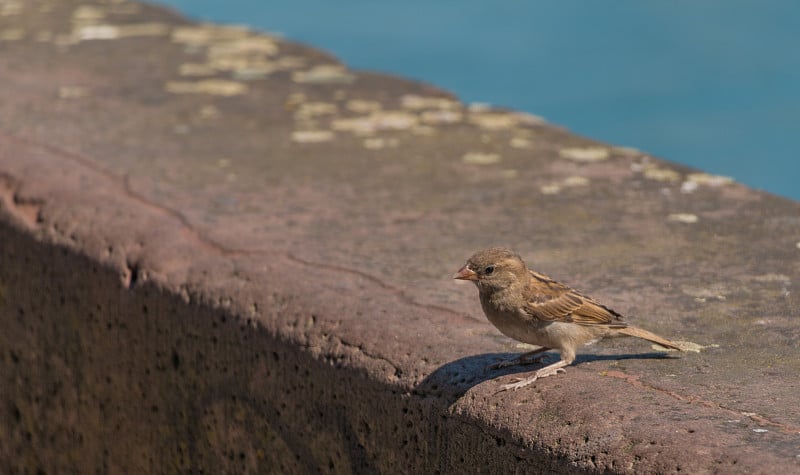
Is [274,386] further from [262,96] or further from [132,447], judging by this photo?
[262,96]

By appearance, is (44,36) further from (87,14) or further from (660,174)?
(660,174)

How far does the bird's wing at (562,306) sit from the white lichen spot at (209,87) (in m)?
2.52

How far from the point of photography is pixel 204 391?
112 inches

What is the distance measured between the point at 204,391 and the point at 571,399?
102cm

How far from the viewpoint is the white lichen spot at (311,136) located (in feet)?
13.5

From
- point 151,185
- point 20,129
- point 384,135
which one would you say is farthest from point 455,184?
point 20,129

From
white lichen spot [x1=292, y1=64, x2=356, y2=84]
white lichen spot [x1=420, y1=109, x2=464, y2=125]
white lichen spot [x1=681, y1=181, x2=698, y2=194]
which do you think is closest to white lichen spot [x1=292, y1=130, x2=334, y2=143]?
white lichen spot [x1=420, y1=109, x2=464, y2=125]

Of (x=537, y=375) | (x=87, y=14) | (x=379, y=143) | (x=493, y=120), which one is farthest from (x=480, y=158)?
(x=87, y=14)

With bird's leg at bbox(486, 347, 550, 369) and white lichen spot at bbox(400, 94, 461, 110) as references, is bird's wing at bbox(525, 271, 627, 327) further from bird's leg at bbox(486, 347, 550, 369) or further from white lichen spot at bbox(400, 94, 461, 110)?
white lichen spot at bbox(400, 94, 461, 110)

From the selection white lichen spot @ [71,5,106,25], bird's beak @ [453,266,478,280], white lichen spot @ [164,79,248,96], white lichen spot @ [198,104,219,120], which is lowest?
white lichen spot @ [71,5,106,25]

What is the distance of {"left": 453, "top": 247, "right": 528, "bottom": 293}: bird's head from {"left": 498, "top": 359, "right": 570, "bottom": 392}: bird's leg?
0.59 ft

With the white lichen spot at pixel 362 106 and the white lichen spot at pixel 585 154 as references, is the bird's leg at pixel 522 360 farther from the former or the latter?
the white lichen spot at pixel 362 106

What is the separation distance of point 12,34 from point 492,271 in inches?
151

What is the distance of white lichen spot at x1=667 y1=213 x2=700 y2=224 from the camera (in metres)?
3.32
